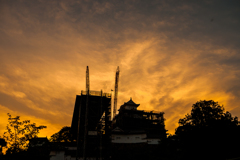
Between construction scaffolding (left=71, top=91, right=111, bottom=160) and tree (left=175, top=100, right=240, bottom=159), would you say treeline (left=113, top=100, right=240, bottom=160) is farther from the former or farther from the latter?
construction scaffolding (left=71, top=91, right=111, bottom=160)

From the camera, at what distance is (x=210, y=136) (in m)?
26.7

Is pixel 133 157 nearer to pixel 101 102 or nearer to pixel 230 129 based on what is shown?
pixel 101 102

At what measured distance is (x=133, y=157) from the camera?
40375mm

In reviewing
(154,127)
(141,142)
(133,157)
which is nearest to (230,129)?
(133,157)

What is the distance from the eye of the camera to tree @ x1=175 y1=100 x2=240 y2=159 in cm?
2547

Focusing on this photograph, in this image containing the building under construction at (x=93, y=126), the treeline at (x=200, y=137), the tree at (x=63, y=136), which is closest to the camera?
the treeline at (x=200, y=137)

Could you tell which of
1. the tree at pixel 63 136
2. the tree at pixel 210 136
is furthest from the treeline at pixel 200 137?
the tree at pixel 63 136

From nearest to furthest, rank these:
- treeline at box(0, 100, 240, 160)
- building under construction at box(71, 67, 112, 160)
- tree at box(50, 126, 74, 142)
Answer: treeline at box(0, 100, 240, 160), building under construction at box(71, 67, 112, 160), tree at box(50, 126, 74, 142)

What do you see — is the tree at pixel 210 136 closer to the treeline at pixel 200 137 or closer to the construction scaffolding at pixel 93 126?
the treeline at pixel 200 137

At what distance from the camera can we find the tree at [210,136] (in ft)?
83.6

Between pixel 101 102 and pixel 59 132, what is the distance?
132 feet

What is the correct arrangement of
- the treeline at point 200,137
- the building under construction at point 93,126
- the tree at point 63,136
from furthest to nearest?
1. the tree at point 63,136
2. the building under construction at point 93,126
3. the treeline at point 200,137

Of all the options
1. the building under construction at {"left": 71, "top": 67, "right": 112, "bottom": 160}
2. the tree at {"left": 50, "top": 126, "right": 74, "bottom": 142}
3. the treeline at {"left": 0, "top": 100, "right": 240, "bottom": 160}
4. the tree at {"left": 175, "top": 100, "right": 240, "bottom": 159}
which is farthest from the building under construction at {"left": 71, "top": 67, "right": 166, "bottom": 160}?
the tree at {"left": 50, "top": 126, "right": 74, "bottom": 142}

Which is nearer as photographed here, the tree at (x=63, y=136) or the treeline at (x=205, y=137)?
the treeline at (x=205, y=137)
